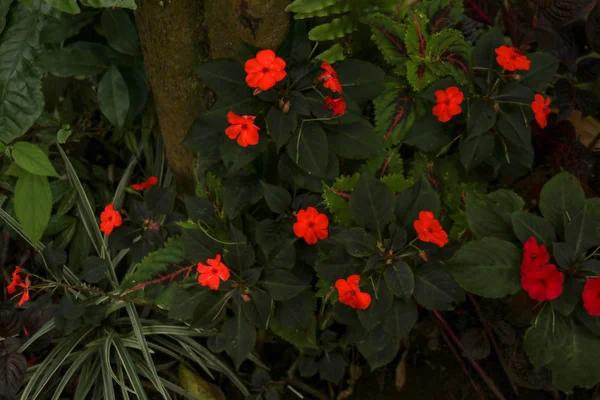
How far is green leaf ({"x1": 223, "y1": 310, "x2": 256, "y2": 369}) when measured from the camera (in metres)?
1.31

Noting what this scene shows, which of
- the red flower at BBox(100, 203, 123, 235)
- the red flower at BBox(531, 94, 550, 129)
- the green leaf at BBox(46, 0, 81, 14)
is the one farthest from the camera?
the red flower at BBox(100, 203, 123, 235)

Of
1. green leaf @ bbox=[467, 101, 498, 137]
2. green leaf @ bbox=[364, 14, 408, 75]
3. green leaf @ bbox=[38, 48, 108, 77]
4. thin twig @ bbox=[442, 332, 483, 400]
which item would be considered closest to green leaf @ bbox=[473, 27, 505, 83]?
green leaf @ bbox=[467, 101, 498, 137]

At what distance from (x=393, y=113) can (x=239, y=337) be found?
0.68 metres

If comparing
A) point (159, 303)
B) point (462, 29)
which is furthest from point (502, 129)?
point (159, 303)

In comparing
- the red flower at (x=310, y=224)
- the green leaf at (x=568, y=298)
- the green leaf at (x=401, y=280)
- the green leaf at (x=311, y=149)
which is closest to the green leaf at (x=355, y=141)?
the green leaf at (x=311, y=149)

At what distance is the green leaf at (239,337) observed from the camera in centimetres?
131

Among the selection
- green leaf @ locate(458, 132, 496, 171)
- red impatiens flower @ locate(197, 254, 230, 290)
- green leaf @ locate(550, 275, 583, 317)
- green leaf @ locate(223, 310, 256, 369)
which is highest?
green leaf @ locate(458, 132, 496, 171)

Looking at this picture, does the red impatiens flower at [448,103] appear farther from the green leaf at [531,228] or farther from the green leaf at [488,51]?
the green leaf at [531,228]

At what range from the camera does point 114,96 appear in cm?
158

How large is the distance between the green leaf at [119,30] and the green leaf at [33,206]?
0.43m

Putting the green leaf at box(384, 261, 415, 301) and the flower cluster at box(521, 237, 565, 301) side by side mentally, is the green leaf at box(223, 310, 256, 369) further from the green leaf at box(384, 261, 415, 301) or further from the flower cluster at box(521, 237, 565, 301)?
the flower cluster at box(521, 237, 565, 301)

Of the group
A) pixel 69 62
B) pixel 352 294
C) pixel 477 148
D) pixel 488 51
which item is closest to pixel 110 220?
pixel 69 62

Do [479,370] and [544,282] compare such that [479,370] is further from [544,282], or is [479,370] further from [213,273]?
[213,273]

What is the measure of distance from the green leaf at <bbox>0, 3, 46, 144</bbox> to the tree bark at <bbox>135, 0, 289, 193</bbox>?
0.32 metres
